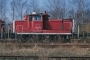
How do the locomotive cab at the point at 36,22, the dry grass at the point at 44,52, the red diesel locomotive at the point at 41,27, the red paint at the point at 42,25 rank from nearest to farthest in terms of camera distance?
the dry grass at the point at 44,52 < the red diesel locomotive at the point at 41,27 < the red paint at the point at 42,25 < the locomotive cab at the point at 36,22

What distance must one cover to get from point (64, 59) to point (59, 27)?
1183 centimetres

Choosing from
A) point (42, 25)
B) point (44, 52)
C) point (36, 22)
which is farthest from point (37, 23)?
point (44, 52)

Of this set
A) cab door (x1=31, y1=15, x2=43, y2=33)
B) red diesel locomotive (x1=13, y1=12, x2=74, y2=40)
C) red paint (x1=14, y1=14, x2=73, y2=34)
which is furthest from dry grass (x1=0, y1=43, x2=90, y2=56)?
cab door (x1=31, y1=15, x2=43, y2=33)

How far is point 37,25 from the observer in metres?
21.7

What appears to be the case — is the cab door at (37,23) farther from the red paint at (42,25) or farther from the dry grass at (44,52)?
the dry grass at (44,52)

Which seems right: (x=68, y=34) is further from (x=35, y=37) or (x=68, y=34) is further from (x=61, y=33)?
(x=35, y=37)

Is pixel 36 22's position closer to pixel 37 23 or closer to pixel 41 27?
pixel 37 23

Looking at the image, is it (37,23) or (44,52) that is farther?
(37,23)

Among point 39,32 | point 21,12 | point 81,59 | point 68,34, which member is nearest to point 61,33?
point 68,34

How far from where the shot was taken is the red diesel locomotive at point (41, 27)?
68.2 ft

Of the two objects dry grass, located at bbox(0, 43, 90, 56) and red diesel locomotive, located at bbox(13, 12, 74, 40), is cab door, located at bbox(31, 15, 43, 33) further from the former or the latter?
dry grass, located at bbox(0, 43, 90, 56)

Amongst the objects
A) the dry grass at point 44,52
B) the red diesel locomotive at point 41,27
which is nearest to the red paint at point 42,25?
the red diesel locomotive at point 41,27

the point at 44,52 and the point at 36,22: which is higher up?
the point at 36,22

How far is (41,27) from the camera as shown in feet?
70.7
